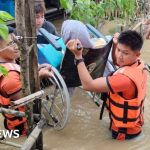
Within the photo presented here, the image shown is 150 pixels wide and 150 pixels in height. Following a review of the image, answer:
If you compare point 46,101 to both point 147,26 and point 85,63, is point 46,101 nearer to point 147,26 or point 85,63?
point 85,63

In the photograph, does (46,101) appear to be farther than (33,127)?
Yes

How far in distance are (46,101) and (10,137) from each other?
0.48 meters

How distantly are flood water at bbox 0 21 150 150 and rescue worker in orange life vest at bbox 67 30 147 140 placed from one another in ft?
0.54

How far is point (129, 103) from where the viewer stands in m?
3.35

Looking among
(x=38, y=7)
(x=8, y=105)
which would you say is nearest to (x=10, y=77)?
(x=8, y=105)

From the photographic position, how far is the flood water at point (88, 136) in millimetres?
3492

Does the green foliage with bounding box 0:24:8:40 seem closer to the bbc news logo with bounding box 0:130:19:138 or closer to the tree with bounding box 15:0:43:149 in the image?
the tree with bounding box 15:0:43:149

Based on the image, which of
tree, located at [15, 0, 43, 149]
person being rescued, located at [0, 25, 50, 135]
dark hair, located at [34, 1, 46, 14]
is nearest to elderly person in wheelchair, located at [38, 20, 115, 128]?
person being rescued, located at [0, 25, 50, 135]

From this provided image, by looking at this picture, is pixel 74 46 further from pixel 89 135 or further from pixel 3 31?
pixel 3 31

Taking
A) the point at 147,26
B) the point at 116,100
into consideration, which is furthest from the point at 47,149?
the point at 147,26

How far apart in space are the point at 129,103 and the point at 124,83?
200 mm

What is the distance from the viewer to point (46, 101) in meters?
3.55

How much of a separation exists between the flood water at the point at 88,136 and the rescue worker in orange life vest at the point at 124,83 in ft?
0.54

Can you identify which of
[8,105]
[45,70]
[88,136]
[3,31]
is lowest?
[88,136]
